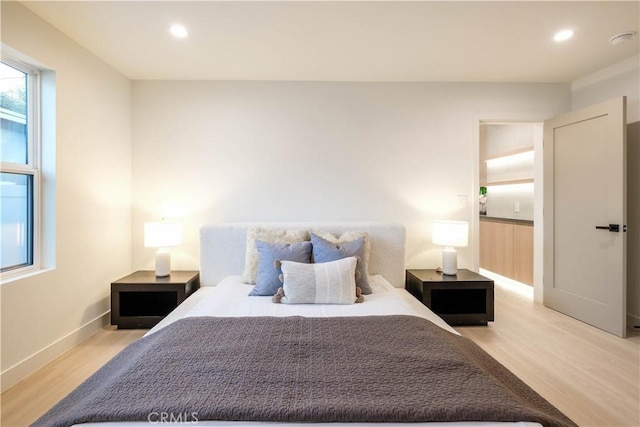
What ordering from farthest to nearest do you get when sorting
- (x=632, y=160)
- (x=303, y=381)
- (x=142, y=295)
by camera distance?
(x=142, y=295) < (x=632, y=160) < (x=303, y=381)

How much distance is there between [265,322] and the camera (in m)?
1.75

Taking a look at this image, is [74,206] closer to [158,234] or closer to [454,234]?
[158,234]

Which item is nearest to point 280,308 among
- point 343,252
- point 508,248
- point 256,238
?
point 343,252

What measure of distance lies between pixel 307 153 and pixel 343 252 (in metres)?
1.27

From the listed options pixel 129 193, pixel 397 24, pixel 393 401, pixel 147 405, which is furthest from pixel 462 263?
pixel 129 193

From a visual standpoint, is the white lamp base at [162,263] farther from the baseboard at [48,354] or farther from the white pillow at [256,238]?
the white pillow at [256,238]

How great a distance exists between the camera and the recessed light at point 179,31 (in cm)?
232

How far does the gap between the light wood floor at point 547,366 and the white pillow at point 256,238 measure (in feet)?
3.54

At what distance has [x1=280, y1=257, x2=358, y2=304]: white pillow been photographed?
223 centimetres

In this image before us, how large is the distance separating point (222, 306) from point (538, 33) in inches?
120

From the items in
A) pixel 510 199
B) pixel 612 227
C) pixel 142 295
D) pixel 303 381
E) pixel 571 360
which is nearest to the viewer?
pixel 303 381

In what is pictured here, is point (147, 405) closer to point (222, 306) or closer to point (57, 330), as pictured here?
point (222, 306)

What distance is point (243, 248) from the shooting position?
3092 millimetres

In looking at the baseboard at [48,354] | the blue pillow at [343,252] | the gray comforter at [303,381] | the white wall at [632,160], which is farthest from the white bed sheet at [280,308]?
the white wall at [632,160]
